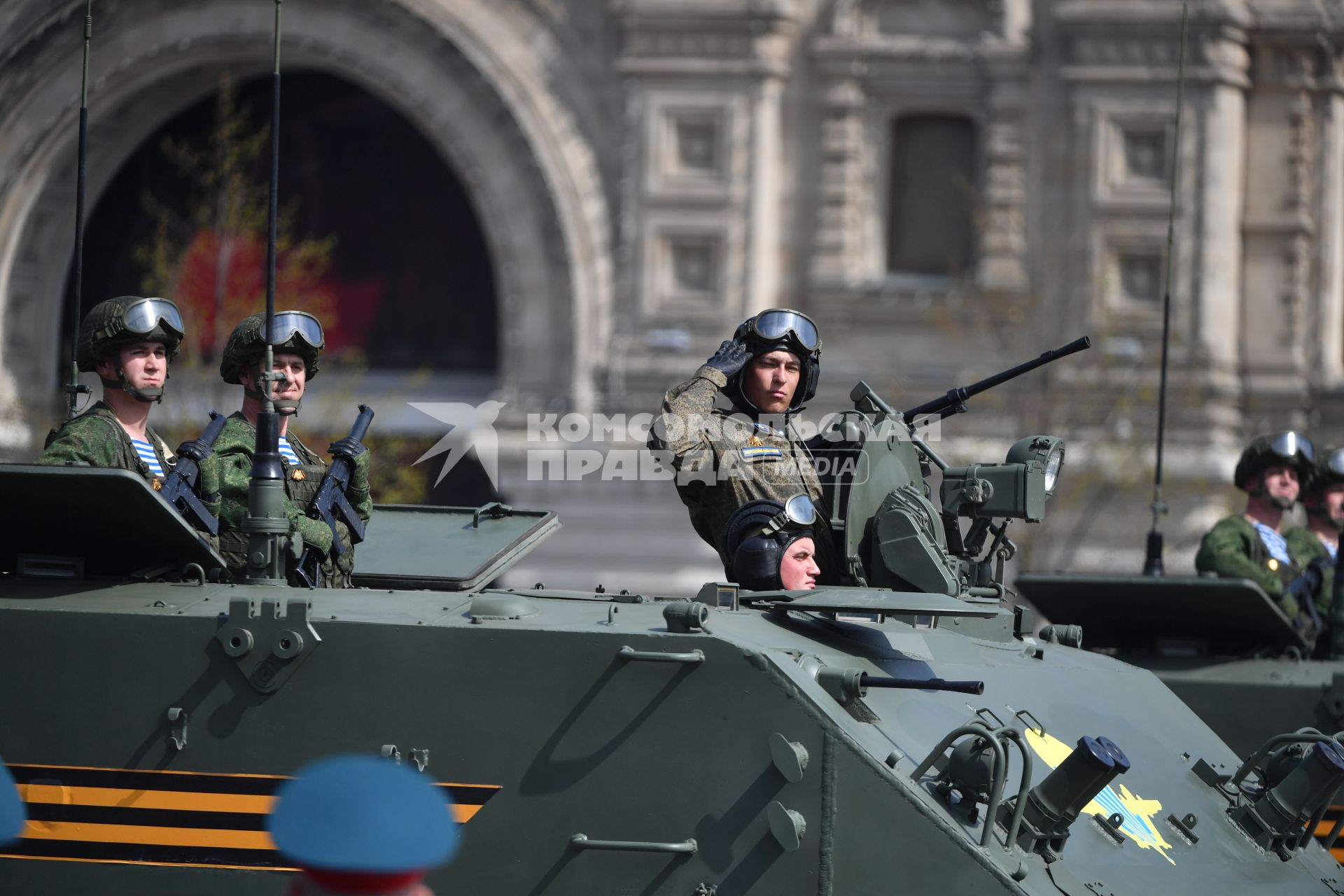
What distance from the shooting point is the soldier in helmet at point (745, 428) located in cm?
686

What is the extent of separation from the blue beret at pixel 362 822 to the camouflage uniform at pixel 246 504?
283 centimetres

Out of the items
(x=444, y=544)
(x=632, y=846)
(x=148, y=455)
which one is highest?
(x=148, y=455)

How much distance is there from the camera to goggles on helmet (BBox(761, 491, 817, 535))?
236 inches

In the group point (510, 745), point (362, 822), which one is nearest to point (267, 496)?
point (510, 745)

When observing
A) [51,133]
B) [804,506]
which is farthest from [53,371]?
[804,506]

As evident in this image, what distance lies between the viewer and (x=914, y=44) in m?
20.9

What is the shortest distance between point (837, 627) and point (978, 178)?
1611cm

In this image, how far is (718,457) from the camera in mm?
6875

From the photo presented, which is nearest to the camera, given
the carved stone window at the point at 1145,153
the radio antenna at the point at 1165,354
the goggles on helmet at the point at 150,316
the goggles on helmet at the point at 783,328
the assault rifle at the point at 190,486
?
the assault rifle at the point at 190,486

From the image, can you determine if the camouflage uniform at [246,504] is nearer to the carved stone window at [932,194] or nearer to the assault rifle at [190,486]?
the assault rifle at [190,486]

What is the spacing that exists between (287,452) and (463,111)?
587 inches

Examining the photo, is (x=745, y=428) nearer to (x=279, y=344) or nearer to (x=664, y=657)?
(x=279, y=344)

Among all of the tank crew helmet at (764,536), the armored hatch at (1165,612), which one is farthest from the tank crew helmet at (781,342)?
the armored hatch at (1165,612)

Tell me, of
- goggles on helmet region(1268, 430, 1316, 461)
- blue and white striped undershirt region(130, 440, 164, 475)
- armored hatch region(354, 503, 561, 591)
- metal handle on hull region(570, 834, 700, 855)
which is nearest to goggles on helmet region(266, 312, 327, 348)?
blue and white striped undershirt region(130, 440, 164, 475)
